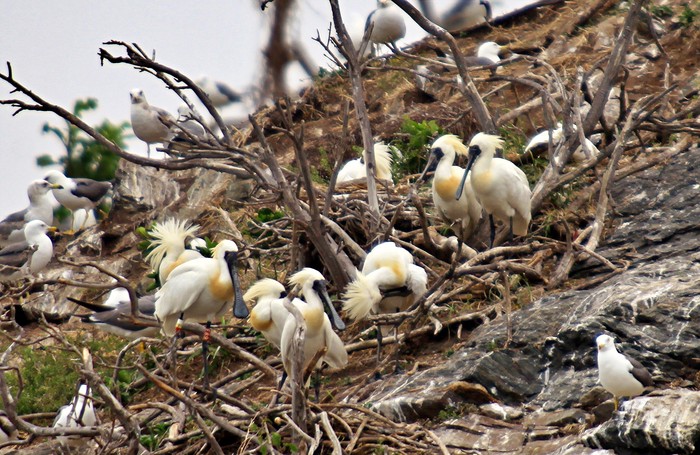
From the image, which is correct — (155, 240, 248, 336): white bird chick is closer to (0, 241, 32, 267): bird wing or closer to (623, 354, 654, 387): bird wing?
(623, 354, 654, 387): bird wing

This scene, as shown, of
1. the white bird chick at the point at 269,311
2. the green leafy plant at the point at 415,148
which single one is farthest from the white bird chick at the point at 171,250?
the green leafy plant at the point at 415,148

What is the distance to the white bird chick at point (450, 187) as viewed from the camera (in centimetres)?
982

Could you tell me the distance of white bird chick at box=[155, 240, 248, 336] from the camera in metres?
8.12

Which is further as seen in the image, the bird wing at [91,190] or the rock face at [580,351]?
the bird wing at [91,190]

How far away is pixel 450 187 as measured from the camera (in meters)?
9.81

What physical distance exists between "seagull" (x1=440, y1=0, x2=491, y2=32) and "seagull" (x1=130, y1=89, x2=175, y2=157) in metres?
7.07

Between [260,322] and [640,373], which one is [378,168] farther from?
[640,373]

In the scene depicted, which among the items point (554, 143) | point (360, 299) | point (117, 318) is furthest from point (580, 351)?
point (117, 318)

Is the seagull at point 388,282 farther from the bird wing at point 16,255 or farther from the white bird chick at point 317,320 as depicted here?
the bird wing at point 16,255

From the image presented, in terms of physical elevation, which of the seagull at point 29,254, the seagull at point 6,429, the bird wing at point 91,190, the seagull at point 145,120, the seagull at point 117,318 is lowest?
the seagull at point 6,429

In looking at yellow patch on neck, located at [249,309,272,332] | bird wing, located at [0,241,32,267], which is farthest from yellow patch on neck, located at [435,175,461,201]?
bird wing, located at [0,241,32,267]

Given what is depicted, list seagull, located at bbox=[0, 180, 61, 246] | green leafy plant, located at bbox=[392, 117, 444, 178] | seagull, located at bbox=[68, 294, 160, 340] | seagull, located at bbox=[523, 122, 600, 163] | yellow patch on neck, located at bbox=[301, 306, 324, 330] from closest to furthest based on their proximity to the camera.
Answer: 1. yellow patch on neck, located at bbox=[301, 306, 324, 330]
2. seagull, located at bbox=[68, 294, 160, 340]
3. seagull, located at bbox=[523, 122, 600, 163]
4. green leafy plant, located at bbox=[392, 117, 444, 178]
5. seagull, located at bbox=[0, 180, 61, 246]

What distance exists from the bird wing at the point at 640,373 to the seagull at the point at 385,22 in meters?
9.61

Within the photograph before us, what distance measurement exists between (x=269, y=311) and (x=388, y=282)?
98 cm
